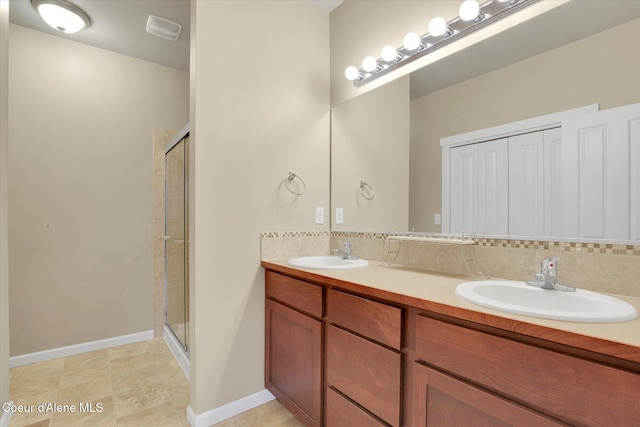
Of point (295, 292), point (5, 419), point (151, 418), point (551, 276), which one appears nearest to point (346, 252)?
point (295, 292)

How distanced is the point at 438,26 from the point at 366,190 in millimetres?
997

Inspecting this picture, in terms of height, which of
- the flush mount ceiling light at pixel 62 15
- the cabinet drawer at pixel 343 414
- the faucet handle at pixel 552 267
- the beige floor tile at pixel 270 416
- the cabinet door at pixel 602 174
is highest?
the flush mount ceiling light at pixel 62 15

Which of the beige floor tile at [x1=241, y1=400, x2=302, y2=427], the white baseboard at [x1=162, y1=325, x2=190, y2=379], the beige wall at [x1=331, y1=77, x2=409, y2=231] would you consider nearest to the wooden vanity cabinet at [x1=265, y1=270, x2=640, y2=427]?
the beige floor tile at [x1=241, y1=400, x2=302, y2=427]

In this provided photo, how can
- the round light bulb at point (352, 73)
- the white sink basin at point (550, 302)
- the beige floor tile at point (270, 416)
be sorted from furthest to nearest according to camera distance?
the round light bulb at point (352, 73) < the beige floor tile at point (270, 416) < the white sink basin at point (550, 302)

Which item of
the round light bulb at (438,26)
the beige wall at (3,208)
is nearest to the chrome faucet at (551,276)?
the round light bulb at (438,26)

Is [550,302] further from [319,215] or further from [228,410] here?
[228,410]

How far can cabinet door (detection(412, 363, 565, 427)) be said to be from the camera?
81 centimetres

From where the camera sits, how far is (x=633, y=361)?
2.10 feet

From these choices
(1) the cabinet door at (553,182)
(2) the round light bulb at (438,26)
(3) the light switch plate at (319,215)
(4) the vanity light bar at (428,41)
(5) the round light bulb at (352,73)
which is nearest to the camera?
(1) the cabinet door at (553,182)

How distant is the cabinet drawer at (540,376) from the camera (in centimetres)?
67

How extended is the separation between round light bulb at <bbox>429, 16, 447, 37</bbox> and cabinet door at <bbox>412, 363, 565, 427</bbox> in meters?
1.52

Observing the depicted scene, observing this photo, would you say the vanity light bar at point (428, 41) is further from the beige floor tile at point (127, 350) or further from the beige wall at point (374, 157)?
the beige floor tile at point (127, 350)

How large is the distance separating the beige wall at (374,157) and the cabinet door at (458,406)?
0.93 meters

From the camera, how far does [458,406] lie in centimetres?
94
